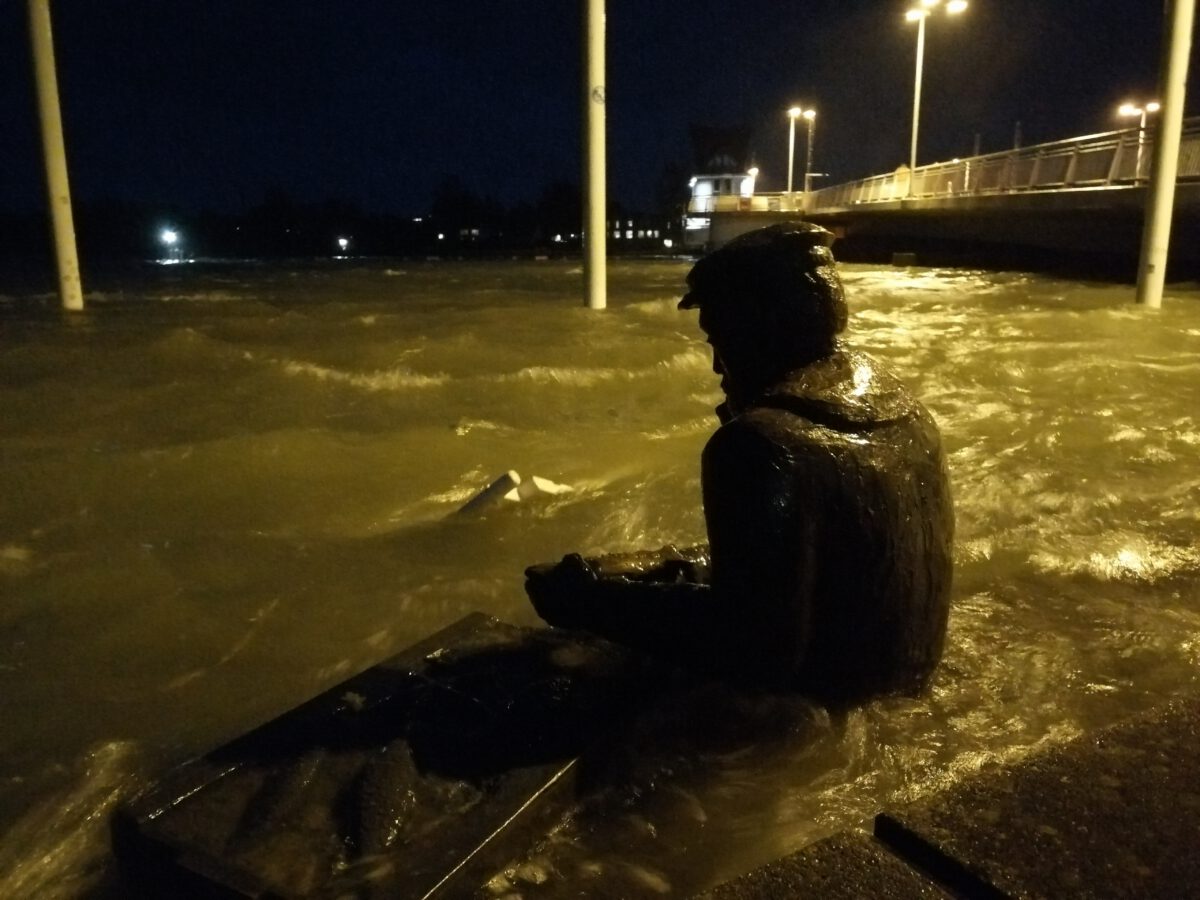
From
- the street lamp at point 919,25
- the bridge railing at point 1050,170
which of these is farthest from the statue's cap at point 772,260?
the street lamp at point 919,25

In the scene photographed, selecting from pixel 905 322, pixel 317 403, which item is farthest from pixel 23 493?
pixel 905 322

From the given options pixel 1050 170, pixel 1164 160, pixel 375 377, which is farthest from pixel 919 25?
pixel 375 377

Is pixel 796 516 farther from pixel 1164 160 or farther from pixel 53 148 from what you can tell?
pixel 53 148

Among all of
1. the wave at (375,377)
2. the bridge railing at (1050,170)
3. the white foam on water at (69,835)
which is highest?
the bridge railing at (1050,170)

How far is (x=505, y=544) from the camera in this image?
6.20m

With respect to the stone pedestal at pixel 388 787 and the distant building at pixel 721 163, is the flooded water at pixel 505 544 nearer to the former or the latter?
the stone pedestal at pixel 388 787

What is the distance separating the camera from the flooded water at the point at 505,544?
10.8ft

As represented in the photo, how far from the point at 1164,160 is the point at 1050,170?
11.5 m

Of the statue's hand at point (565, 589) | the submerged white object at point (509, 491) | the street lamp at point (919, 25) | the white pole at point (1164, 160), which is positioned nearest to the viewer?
the statue's hand at point (565, 589)

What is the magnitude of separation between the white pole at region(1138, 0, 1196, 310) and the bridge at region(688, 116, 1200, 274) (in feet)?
7.18

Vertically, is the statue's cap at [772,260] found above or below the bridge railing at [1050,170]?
below

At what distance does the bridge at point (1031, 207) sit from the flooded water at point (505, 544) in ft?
33.6

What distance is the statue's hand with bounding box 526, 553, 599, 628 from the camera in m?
3.09

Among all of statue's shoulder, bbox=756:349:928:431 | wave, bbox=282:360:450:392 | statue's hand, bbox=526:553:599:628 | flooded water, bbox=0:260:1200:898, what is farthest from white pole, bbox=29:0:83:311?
statue's shoulder, bbox=756:349:928:431
